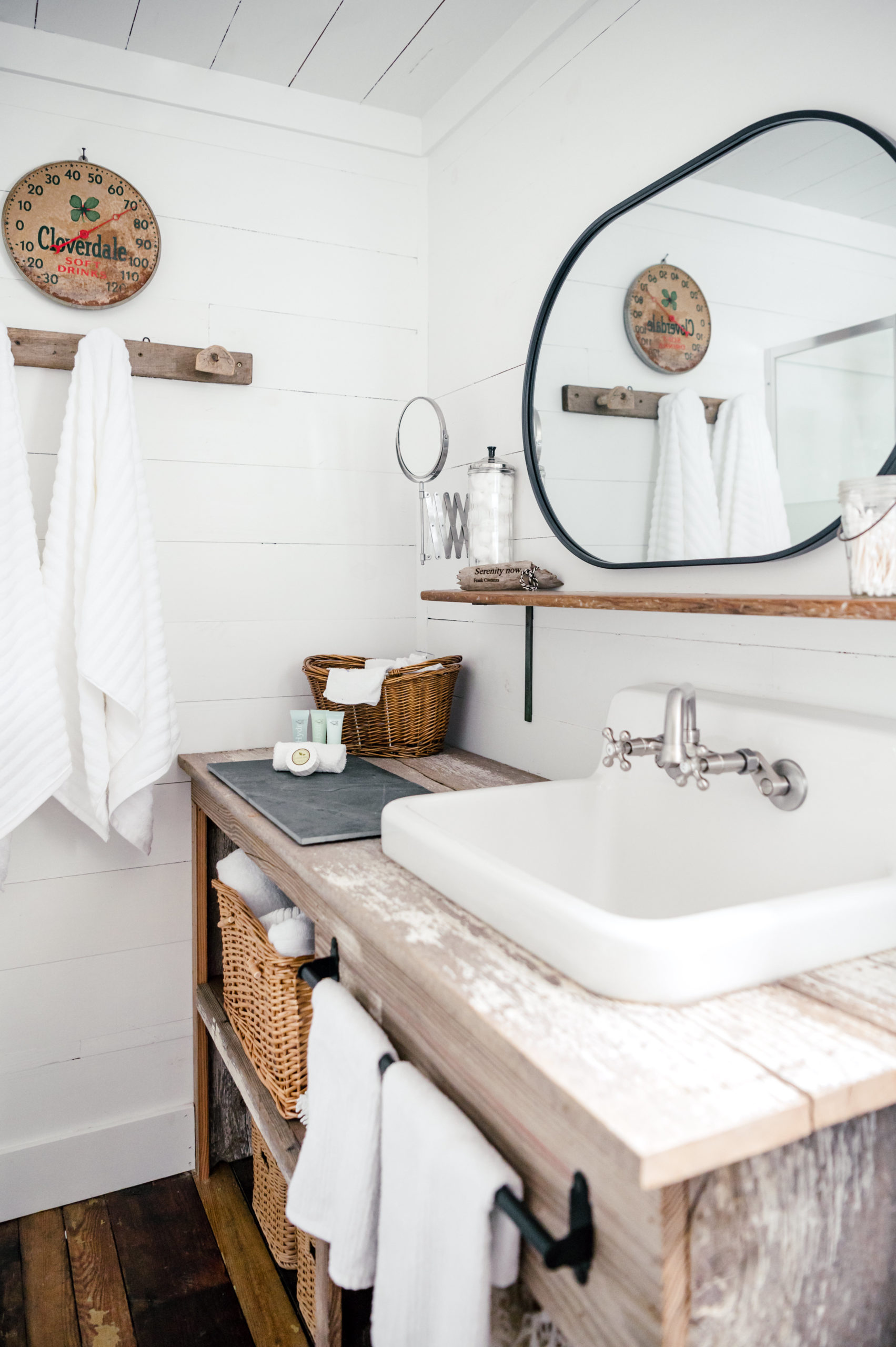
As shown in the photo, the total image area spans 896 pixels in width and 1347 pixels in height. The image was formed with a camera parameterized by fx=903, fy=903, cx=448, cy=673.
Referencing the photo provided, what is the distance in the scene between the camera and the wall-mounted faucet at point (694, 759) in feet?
3.18

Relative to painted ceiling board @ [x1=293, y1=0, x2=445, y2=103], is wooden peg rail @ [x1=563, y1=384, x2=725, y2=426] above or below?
below

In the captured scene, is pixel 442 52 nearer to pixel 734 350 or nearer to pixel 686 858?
pixel 734 350

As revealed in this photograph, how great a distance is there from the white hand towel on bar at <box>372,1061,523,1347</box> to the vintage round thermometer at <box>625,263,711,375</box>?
0.94 metres

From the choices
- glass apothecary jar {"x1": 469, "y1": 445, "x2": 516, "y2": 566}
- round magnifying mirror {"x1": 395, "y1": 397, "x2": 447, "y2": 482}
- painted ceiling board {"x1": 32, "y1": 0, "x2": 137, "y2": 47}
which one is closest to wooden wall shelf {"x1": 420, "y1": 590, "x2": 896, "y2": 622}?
glass apothecary jar {"x1": 469, "y1": 445, "x2": 516, "y2": 566}

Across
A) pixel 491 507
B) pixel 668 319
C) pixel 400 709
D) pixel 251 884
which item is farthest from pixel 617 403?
pixel 251 884

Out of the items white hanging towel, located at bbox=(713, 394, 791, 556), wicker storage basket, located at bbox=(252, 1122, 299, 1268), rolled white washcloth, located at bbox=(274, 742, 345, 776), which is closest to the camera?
white hanging towel, located at bbox=(713, 394, 791, 556)

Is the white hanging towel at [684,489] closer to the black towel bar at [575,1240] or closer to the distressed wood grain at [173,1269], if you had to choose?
the black towel bar at [575,1240]

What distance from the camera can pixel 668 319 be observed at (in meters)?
1.23

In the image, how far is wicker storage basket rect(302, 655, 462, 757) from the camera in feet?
5.80

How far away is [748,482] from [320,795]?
81cm

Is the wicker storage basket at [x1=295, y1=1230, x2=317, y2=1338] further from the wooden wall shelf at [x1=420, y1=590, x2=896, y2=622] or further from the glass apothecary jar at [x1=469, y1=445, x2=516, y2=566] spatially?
the glass apothecary jar at [x1=469, y1=445, x2=516, y2=566]

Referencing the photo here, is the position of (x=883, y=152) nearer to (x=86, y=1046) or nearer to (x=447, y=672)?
(x=447, y=672)

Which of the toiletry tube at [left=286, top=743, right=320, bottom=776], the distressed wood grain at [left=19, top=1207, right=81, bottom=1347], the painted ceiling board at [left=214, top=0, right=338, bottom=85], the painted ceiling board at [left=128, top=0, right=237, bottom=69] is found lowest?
the distressed wood grain at [left=19, top=1207, right=81, bottom=1347]

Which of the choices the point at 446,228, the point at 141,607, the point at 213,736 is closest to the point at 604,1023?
the point at 141,607
